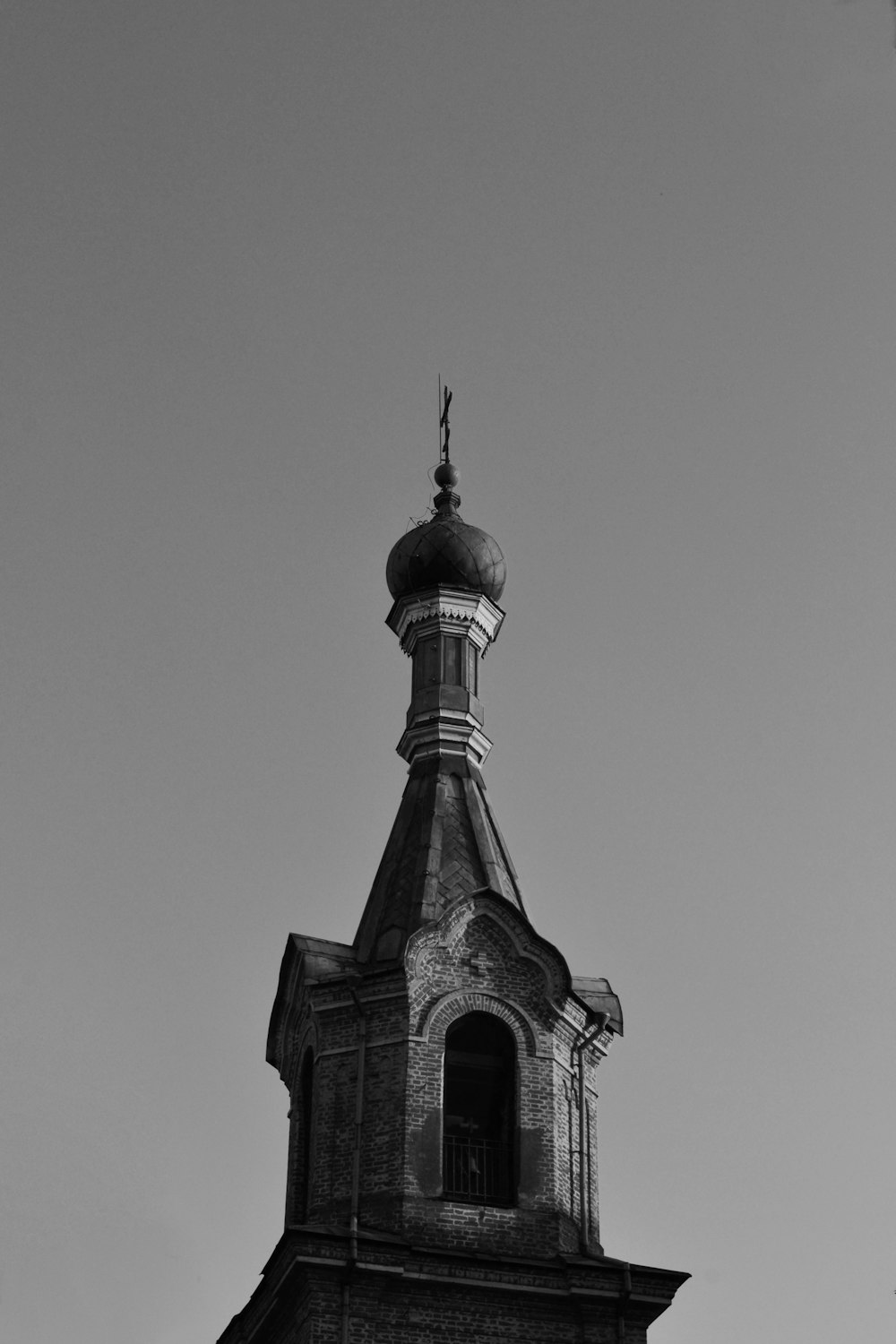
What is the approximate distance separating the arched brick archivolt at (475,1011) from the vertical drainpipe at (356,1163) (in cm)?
63

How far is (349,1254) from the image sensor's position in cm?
2022

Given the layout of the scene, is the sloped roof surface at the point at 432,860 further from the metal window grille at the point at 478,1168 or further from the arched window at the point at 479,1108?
the metal window grille at the point at 478,1168

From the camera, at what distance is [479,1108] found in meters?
22.2

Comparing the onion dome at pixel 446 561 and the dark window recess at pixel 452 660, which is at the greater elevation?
the onion dome at pixel 446 561

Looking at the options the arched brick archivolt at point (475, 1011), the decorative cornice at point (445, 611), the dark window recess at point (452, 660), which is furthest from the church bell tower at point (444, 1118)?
the decorative cornice at point (445, 611)

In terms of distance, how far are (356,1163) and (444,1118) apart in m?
1.09

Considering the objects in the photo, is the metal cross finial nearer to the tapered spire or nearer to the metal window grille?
the tapered spire

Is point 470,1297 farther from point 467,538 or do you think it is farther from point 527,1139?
point 467,538

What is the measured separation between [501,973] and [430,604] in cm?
518

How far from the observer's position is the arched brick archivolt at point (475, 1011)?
22.0m

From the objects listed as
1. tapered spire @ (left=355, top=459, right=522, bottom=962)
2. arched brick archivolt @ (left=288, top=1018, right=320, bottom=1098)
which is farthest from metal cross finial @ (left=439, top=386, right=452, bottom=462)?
arched brick archivolt @ (left=288, top=1018, right=320, bottom=1098)

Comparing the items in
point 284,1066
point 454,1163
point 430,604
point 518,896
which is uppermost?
point 430,604

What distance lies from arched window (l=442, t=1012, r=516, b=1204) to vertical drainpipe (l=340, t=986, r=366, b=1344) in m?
0.83

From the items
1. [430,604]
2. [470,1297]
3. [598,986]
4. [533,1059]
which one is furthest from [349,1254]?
[430,604]
